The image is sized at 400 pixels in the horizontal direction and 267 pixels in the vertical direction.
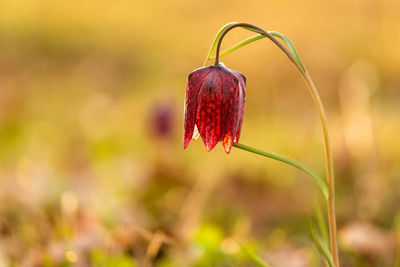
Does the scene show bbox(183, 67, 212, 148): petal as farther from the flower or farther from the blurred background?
the blurred background

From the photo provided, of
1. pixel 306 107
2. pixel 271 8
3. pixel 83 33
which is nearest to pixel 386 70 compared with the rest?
pixel 306 107

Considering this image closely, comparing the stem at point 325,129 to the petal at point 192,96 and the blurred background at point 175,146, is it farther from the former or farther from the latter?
the blurred background at point 175,146

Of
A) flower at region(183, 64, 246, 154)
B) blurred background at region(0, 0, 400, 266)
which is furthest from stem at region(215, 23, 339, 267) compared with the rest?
blurred background at region(0, 0, 400, 266)

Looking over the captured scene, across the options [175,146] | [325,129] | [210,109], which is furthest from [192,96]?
[175,146]

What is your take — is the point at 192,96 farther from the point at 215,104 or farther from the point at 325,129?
the point at 325,129

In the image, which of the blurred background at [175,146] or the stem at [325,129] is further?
the blurred background at [175,146]

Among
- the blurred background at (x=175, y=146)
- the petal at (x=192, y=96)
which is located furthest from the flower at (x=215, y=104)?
the blurred background at (x=175, y=146)

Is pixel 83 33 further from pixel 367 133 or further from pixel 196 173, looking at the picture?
pixel 367 133
